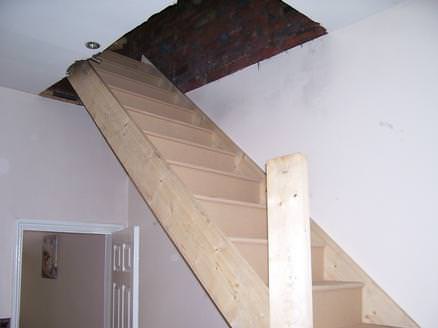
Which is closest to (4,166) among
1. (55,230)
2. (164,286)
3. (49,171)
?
(49,171)

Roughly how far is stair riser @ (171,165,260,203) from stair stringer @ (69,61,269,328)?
0.64 ft

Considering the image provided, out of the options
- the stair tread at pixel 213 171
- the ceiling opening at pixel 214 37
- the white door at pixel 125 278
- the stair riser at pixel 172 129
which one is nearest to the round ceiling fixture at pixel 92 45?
the stair riser at pixel 172 129

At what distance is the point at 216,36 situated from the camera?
3607 millimetres

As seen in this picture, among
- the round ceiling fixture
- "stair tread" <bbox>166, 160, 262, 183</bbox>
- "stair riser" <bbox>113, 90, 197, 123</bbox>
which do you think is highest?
the round ceiling fixture

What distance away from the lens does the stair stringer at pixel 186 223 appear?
1.76 m

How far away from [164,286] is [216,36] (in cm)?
225

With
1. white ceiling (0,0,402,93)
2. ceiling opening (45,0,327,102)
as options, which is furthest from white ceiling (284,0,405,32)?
ceiling opening (45,0,327,102)

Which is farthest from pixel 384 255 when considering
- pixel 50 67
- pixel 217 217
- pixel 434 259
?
pixel 50 67

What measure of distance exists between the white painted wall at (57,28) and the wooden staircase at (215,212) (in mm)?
253

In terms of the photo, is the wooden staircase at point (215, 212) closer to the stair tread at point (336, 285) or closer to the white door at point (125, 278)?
the stair tread at point (336, 285)

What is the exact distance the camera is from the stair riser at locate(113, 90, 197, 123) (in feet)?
10.2

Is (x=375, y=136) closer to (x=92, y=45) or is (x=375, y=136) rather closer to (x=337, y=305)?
(x=337, y=305)

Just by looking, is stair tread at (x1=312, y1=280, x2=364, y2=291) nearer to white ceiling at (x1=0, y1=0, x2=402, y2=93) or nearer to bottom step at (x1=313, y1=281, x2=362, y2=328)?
bottom step at (x1=313, y1=281, x2=362, y2=328)

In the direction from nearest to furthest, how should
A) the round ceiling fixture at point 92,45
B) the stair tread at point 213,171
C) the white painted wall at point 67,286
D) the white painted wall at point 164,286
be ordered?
the stair tread at point 213,171 < the round ceiling fixture at point 92,45 < the white painted wall at point 164,286 < the white painted wall at point 67,286
